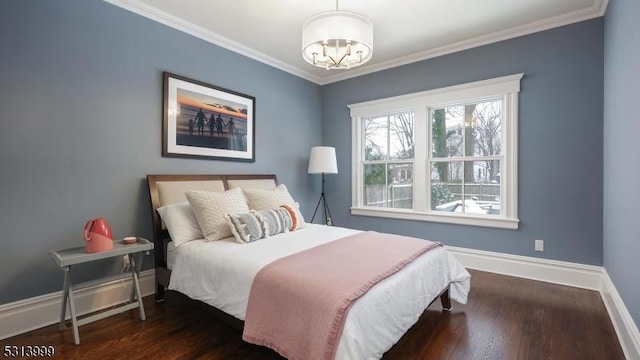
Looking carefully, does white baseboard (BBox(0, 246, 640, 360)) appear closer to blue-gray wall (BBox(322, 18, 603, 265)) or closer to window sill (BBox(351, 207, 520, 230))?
blue-gray wall (BBox(322, 18, 603, 265))

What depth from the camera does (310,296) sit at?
1.49 m

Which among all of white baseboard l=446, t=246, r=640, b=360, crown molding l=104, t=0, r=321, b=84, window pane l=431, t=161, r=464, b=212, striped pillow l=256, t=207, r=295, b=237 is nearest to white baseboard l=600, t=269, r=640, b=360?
white baseboard l=446, t=246, r=640, b=360

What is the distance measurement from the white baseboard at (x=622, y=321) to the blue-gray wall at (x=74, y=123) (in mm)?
3527

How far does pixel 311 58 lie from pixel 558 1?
7.38 feet

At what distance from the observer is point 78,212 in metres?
2.39

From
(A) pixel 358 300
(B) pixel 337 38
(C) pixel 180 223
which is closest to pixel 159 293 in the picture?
(C) pixel 180 223

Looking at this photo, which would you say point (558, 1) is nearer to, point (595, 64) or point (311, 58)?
point (595, 64)

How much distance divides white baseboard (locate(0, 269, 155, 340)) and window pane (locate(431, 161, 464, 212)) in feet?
10.9

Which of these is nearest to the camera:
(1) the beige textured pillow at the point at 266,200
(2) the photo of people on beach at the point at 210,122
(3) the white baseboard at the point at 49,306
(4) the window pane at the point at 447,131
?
(3) the white baseboard at the point at 49,306

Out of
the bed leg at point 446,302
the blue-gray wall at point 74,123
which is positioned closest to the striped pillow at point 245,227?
the blue-gray wall at point 74,123

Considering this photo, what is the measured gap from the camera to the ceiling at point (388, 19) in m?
2.69

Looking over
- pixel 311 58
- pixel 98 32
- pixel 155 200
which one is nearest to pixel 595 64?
pixel 311 58

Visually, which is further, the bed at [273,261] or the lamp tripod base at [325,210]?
the lamp tripod base at [325,210]

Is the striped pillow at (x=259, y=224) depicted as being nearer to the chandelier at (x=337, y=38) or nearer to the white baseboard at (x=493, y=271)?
the white baseboard at (x=493, y=271)
